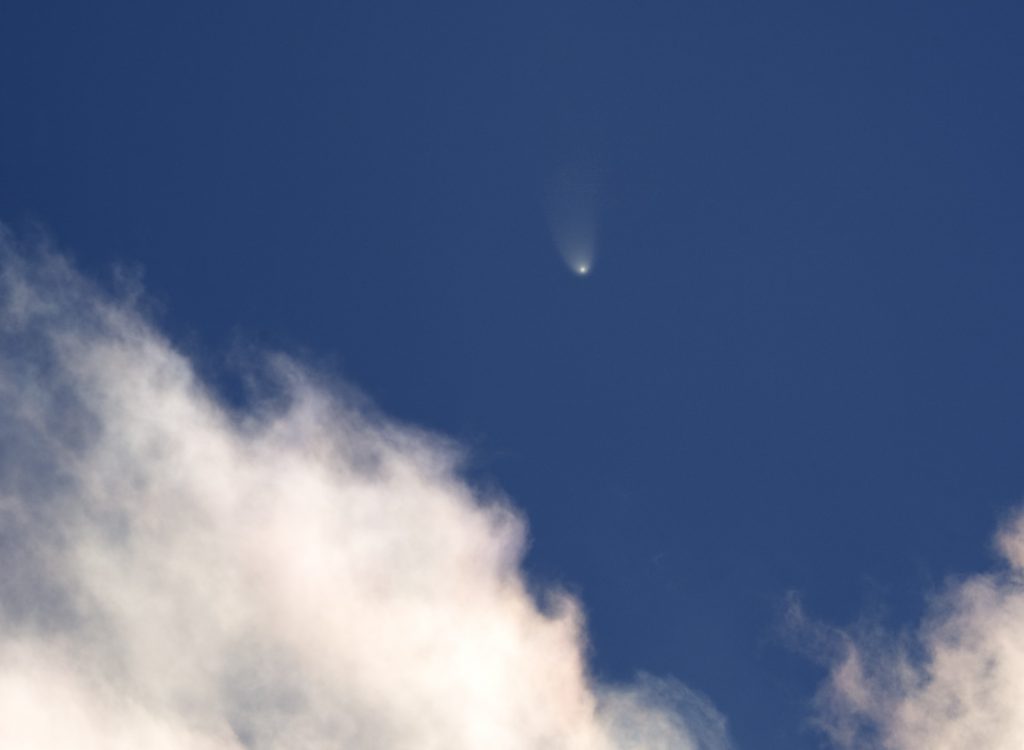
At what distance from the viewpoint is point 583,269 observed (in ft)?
182

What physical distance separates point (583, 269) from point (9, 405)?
50.2 m

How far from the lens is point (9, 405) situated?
176ft

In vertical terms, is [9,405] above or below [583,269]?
below
